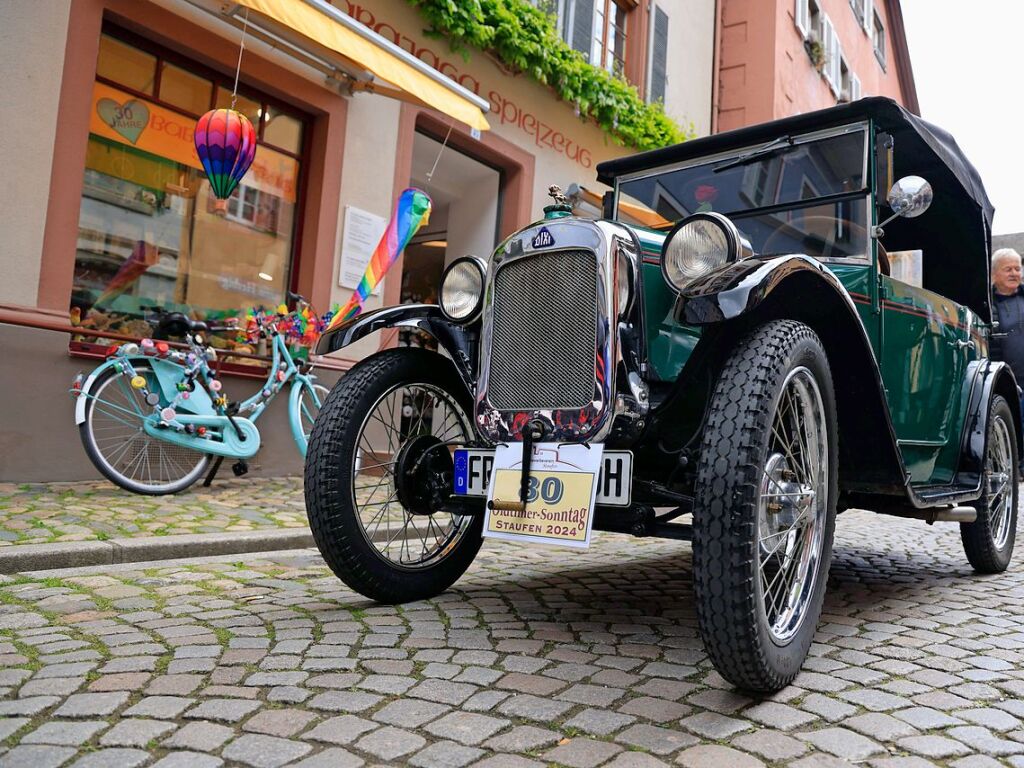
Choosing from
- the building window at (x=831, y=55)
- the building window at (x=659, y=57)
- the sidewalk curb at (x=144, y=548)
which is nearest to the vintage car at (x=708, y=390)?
the sidewalk curb at (x=144, y=548)

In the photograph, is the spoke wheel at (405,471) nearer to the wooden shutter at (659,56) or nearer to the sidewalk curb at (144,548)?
the sidewalk curb at (144,548)

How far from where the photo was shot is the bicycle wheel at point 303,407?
5.95 m

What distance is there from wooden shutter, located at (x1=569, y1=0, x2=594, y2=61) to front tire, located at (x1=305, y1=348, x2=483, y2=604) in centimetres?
761

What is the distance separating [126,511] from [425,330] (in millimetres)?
2495

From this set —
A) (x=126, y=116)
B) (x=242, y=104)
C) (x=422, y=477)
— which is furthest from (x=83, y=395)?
(x=242, y=104)

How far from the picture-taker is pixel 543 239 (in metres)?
2.67

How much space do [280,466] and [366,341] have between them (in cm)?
148

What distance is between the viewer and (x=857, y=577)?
3.88 m

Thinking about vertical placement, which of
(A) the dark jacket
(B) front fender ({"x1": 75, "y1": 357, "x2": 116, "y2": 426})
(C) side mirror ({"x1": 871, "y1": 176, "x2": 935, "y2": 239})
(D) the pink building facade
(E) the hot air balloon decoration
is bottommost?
(B) front fender ({"x1": 75, "y1": 357, "x2": 116, "y2": 426})

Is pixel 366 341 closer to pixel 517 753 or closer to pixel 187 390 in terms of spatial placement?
pixel 187 390

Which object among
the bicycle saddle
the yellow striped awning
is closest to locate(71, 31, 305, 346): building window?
the bicycle saddle

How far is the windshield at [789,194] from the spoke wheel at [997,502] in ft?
4.44

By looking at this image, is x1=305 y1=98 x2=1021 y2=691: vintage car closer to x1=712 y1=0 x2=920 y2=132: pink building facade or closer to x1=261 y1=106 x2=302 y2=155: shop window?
x1=261 y1=106 x2=302 y2=155: shop window

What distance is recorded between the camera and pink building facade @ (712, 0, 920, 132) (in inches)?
517
